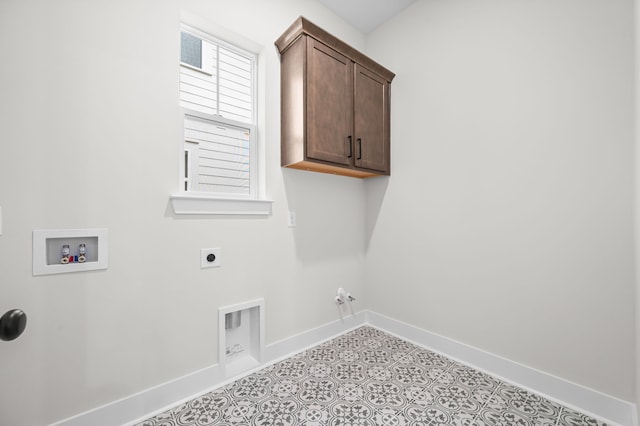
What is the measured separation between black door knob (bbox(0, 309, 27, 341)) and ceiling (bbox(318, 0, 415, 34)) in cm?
260

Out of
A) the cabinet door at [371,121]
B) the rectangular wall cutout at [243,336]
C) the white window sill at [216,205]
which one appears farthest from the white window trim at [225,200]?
the cabinet door at [371,121]

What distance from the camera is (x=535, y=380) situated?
5.20 feet

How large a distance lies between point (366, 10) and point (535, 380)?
288 cm

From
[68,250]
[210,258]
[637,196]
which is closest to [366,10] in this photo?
[637,196]

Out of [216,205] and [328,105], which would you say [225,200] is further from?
[328,105]

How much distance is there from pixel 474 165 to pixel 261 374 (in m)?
1.96

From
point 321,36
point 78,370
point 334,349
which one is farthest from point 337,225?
point 78,370

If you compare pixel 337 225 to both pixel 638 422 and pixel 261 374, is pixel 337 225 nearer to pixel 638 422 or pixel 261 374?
pixel 261 374

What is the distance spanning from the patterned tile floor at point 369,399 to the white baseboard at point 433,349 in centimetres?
6

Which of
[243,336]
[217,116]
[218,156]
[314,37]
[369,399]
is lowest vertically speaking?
[369,399]

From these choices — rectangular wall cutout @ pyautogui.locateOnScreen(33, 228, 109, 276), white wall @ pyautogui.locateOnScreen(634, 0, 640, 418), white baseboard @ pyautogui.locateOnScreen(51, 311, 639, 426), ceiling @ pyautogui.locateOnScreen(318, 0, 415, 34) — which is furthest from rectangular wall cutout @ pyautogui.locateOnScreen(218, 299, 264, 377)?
ceiling @ pyautogui.locateOnScreen(318, 0, 415, 34)

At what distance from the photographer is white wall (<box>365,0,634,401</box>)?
1363 mm

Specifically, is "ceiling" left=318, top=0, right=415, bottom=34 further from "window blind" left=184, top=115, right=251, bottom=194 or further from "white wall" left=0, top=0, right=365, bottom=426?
"window blind" left=184, top=115, right=251, bottom=194

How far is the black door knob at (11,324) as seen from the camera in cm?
83
